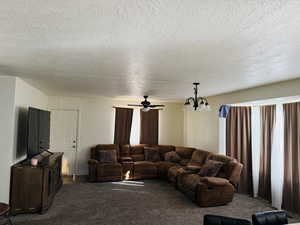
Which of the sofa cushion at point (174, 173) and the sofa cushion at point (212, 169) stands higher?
the sofa cushion at point (212, 169)

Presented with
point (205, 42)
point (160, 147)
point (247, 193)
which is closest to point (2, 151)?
point (205, 42)

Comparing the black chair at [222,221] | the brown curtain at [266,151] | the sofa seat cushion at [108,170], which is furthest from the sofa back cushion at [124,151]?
the black chair at [222,221]

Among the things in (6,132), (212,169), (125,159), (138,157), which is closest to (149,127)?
(138,157)

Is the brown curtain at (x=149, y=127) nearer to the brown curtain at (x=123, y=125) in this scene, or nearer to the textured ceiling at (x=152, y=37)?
the brown curtain at (x=123, y=125)

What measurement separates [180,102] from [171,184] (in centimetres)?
309

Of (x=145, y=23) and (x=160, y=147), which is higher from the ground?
(x=145, y=23)

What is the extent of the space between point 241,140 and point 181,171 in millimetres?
1718

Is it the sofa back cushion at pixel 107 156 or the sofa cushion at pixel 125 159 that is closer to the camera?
the sofa back cushion at pixel 107 156

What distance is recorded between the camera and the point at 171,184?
5582 millimetres

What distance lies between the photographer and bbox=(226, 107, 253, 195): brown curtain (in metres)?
5.00

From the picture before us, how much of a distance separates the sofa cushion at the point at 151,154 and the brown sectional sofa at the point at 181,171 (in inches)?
4.7

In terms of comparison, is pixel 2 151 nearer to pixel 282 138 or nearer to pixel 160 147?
pixel 160 147

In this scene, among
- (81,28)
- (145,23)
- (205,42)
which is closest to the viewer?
(145,23)

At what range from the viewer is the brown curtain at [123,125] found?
6.70m
